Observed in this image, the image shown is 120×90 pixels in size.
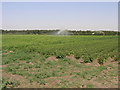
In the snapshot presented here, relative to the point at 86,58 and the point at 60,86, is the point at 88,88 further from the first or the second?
the point at 86,58

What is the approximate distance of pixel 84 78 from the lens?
283 inches

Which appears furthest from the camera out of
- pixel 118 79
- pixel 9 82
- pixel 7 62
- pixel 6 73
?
pixel 7 62

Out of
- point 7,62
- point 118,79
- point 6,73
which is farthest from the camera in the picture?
point 7,62

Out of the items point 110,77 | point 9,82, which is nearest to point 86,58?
point 110,77

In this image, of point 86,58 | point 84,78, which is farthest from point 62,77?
point 86,58

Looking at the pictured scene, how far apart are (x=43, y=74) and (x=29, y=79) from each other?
2.42 ft

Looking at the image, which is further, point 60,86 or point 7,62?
point 7,62

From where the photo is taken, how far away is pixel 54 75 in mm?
7648

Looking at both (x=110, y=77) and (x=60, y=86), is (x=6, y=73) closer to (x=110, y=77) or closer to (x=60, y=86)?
(x=60, y=86)

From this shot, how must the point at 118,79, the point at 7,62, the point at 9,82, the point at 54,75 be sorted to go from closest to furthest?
the point at 9,82 < the point at 118,79 < the point at 54,75 < the point at 7,62

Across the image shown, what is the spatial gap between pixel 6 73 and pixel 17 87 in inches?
81.0

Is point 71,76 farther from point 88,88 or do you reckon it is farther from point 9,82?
point 9,82

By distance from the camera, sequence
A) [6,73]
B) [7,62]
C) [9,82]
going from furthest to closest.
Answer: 1. [7,62]
2. [6,73]
3. [9,82]

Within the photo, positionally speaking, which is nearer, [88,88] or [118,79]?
[88,88]
